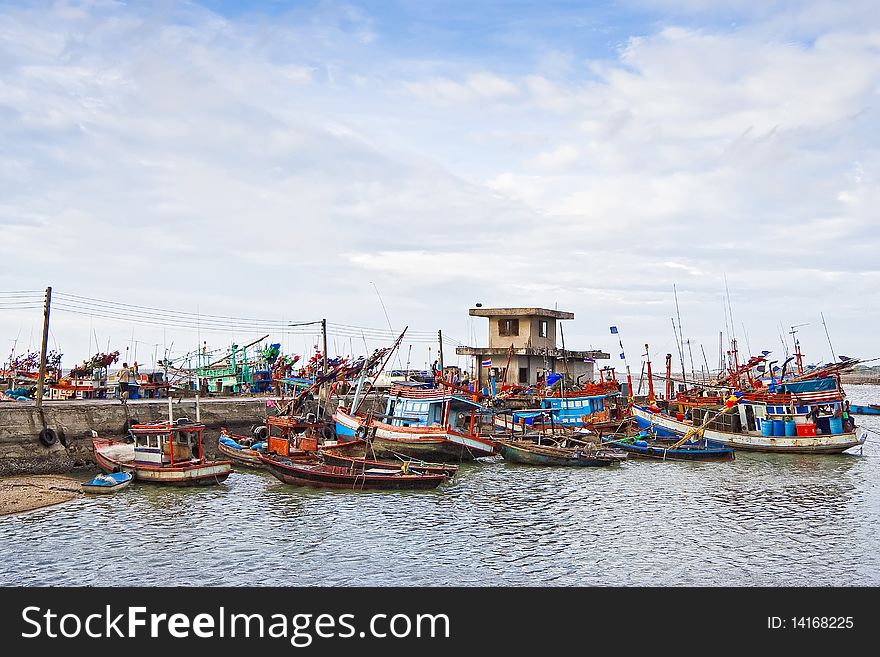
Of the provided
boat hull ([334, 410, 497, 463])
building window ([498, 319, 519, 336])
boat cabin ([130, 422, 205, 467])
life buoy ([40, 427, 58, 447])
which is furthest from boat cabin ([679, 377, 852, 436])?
life buoy ([40, 427, 58, 447])

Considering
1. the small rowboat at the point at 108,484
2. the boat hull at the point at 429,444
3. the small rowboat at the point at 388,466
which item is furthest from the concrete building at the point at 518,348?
the small rowboat at the point at 108,484

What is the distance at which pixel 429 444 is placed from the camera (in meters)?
41.6

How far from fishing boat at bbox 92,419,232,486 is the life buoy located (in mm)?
4571

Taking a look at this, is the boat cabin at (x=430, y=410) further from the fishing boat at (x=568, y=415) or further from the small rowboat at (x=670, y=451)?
the small rowboat at (x=670, y=451)

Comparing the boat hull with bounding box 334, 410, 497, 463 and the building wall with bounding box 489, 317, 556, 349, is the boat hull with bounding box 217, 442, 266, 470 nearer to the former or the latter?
the boat hull with bounding box 334, 410, 497, 463

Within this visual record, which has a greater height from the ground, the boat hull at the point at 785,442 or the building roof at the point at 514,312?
the building roof at the point at 514,312

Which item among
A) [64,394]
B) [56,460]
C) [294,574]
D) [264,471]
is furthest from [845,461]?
[64,394]

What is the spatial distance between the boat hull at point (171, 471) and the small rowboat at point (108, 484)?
768 millimetres

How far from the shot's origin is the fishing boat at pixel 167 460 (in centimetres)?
3209

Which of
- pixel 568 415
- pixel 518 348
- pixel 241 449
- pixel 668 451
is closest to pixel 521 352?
pixel 518 348

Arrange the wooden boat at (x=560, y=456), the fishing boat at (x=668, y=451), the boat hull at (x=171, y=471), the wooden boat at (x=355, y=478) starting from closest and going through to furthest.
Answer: the boat hull at (x=171, y=471), the wooden boat at (x=355, y=478), the wooden boat at (x=560, y=456), the fishing boat at (x=668, y=451)

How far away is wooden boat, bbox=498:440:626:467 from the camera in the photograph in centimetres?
4106

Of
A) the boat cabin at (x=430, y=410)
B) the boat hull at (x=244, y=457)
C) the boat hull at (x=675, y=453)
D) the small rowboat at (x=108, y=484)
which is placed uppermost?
the boat cabin at (x=430, y=410)

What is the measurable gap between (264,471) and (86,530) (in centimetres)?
1366
